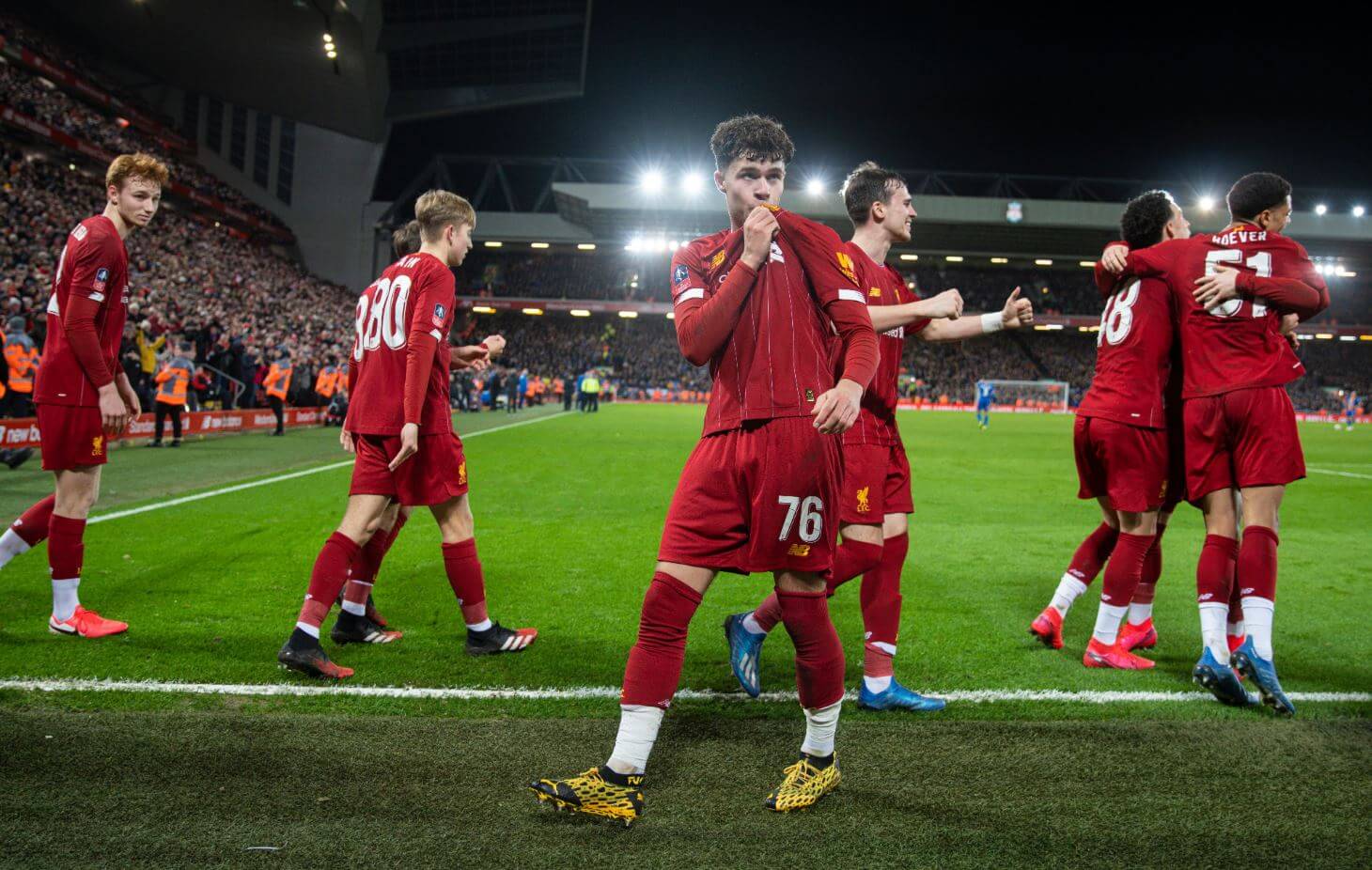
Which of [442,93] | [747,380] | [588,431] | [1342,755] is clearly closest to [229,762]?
[747,380]

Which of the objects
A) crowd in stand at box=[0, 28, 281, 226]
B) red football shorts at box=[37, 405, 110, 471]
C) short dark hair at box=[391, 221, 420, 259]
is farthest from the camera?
crowd in stand at box=[0, 28, 281, 226]

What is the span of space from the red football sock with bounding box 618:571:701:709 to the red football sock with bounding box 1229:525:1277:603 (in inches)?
103

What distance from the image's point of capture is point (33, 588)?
5.17 metres

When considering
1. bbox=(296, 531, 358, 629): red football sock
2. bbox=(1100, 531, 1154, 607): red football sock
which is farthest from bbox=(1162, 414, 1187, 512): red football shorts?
bbox=(296, 531, 358, 629): red football sock

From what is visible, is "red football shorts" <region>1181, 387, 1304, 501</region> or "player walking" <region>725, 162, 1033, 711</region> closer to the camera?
"player walking" <region>725, 162, 1033, 711</region>

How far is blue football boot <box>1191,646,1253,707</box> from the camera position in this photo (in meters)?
3.57

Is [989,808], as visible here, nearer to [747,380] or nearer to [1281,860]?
[1281,860]

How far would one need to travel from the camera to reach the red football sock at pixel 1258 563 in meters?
3.73

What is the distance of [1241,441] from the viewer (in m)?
3.83

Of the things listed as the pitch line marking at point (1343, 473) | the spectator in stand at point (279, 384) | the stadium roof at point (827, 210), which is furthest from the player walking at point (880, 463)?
the stadium roof at point (827, 210)

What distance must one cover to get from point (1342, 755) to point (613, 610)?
133 inches

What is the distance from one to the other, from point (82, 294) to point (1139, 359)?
16.7ft

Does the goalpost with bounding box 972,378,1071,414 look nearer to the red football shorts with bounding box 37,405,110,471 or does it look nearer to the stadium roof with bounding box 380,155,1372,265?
the stadium roof with bounding box 380,155,1372,265

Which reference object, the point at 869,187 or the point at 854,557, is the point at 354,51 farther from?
the point at 854,557
